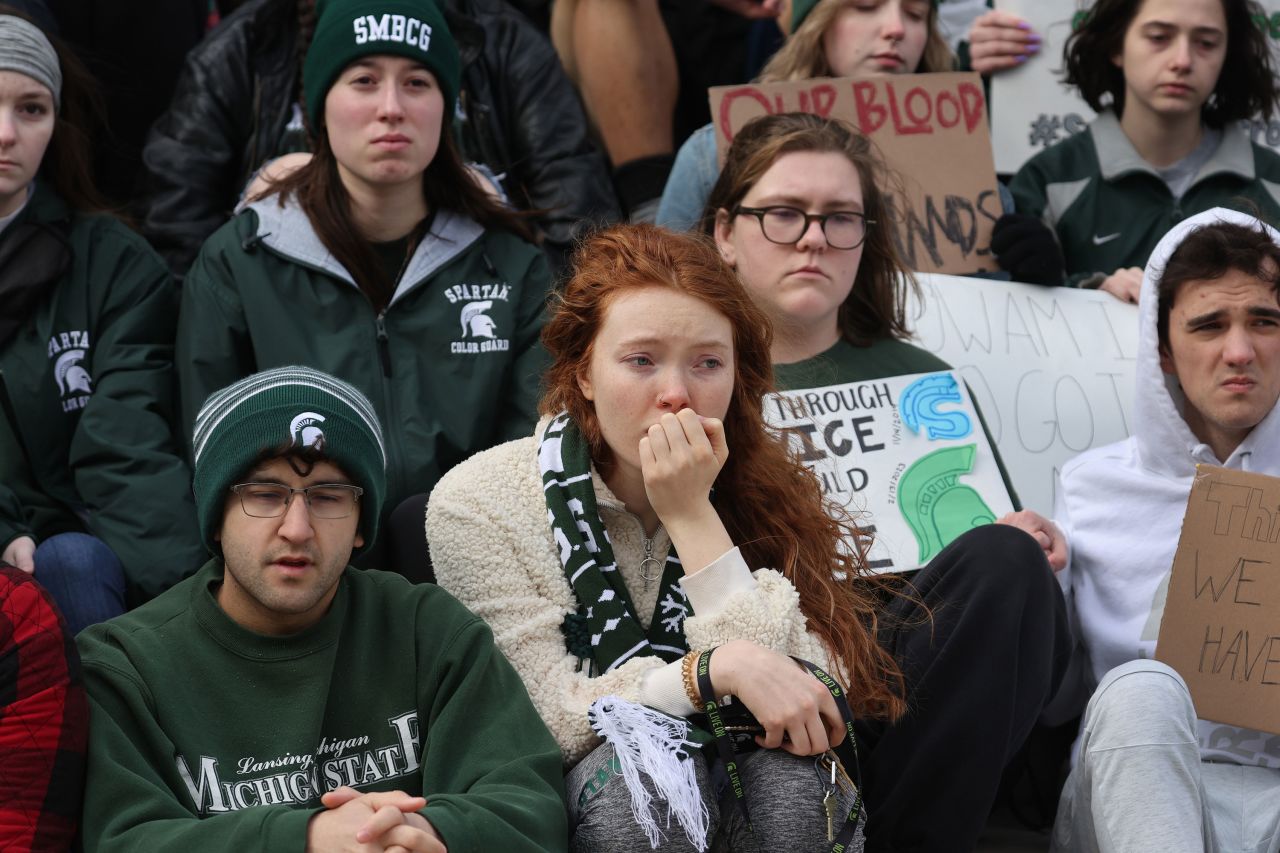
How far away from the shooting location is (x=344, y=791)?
2582mm

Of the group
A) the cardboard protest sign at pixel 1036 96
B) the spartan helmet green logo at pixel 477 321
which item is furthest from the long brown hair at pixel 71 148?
the cardboard protest sign at pixel 1036 96

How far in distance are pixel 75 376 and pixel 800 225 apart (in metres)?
1.74

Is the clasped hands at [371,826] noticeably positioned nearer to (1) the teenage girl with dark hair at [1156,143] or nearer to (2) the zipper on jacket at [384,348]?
(2) the zipper on jacket at [384,348]

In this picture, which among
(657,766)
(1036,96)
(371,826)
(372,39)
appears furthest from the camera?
(1036,96)

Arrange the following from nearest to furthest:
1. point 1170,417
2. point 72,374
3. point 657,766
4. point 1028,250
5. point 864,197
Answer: point 657,766, point 1170,417, point 72,374, point 864,197, point 1028,250

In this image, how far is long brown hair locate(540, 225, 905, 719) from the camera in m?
3.18

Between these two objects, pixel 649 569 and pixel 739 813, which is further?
pixel 649 569

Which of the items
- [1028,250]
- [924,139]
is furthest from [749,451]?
[924,139]

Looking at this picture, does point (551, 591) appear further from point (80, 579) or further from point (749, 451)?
point (80, 579)

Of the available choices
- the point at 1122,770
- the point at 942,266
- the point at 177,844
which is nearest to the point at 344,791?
the point at 177,844

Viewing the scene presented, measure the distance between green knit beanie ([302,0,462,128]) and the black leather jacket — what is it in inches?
26.4

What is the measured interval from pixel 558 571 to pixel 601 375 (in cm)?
38

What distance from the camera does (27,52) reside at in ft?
13.1

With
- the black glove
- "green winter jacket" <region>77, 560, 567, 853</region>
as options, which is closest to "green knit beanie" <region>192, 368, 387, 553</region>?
"green winter jacket" <region>77, 560, 567, 853</region>
